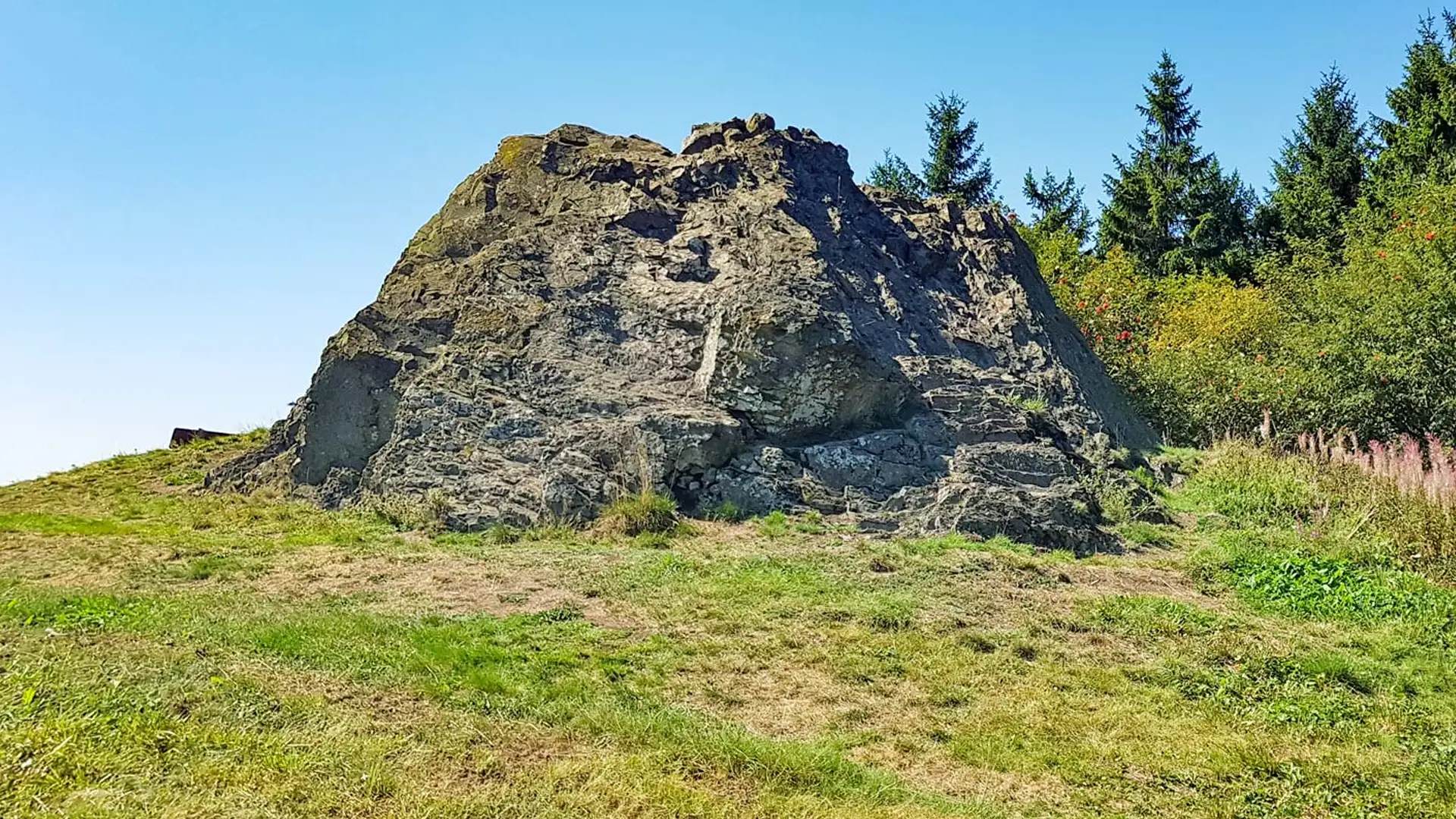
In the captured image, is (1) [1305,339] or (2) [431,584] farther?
(1) [1305,339]

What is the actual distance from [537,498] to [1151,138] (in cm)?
2760

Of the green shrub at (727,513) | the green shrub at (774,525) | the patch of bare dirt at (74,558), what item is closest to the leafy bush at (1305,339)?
the green shrub at (774,525)

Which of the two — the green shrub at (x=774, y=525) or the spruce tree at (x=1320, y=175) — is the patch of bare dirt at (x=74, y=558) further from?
the spruce tree at (x=1320, y=175)

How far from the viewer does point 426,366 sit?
12812mm

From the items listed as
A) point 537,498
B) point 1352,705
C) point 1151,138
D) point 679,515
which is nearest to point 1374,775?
point 1352,705

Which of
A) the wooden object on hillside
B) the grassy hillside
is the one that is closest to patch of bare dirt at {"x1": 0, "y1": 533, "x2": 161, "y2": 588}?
the grassy hillside

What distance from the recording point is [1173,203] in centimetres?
3061

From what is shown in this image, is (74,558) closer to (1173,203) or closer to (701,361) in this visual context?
(701,361)

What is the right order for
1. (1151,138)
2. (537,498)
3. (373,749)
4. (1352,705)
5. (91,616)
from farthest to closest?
(1151,138), (537,498), (91,616), (1352,705), (373,749)

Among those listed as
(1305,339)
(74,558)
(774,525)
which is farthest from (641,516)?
(1305,339)

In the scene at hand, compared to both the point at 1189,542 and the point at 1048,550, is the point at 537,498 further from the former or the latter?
the point at 1189,542

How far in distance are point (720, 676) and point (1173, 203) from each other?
28.6 metres

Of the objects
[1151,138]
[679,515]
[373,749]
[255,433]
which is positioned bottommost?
A: [373,749]

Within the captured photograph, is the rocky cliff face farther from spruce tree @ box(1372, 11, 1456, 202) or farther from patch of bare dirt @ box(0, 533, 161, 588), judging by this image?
spruce tree @ box(1372, 11, 1456, 202)
